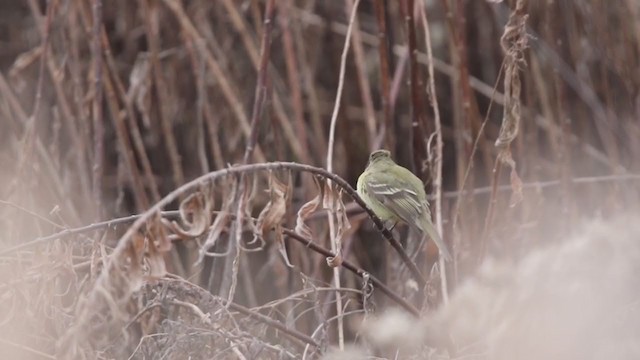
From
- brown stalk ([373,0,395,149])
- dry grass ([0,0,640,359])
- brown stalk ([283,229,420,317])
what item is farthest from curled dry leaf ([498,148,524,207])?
brown stalk ([373,0,395,149])

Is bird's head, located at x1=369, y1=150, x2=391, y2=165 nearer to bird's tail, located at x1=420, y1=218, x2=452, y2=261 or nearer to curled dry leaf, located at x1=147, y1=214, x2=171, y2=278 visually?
bird's tail, located at x1=420, y1=218, x2=452, y2=261

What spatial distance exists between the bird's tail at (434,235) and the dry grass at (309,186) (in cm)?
6

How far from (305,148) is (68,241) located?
148 centimetres

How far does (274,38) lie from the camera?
15.6 feet

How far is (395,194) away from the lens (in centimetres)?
312

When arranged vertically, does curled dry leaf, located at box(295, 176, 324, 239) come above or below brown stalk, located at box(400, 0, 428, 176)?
below

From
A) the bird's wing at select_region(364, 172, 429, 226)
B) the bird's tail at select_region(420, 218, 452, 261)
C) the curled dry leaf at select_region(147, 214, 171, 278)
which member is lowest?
the bird's tail at select_region(420, 218, 452, 261)

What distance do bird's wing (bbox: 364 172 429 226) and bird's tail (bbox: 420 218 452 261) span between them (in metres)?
0.04

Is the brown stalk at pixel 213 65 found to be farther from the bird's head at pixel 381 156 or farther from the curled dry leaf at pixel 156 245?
the curled dry leaf at pixel 156 245

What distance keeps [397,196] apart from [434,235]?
0.28m

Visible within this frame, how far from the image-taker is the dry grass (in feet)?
6.49

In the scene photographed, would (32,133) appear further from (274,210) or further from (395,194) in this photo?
(274,210)

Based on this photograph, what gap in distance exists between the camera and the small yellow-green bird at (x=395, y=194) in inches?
118

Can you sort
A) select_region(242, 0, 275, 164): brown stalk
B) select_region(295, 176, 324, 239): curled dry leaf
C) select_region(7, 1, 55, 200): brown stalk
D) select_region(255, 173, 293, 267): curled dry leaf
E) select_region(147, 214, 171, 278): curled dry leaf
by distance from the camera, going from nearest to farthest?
select_region(147, 214, 171, 278): curled dry leaf < select_region(255, 173, 293, 267): curled dry leaf < select_region(295, 176, 324, 239): curled dry leaf < select_region(242, 0, 275, 164): brown stalk < select_region(7, 1, 55, 200): brown stalk
